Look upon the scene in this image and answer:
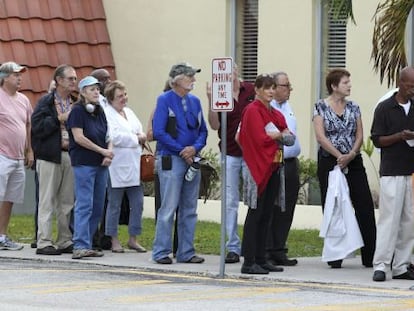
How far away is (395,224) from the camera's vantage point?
12.5m

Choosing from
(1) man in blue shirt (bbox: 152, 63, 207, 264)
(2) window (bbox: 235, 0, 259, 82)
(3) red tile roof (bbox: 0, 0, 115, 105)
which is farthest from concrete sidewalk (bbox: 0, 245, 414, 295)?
(2) window (bbox: 235, 0, 259, 82)

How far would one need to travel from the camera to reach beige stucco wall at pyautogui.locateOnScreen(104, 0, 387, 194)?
62.0ft

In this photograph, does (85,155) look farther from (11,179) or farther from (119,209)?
(11,179)

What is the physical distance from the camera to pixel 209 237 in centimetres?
1700

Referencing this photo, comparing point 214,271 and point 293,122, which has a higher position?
point 293,122

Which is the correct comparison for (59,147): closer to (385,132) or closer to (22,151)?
(22,151)

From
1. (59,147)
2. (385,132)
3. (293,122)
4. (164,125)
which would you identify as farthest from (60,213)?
(385,132)

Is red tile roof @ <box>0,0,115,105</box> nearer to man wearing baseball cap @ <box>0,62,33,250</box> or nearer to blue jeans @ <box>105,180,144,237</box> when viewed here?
man wearing baseball cap @ <box>0,62,33,250</box>

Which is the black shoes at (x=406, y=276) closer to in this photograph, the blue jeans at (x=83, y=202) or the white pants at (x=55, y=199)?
the blue jeans at (x=83, y=202)

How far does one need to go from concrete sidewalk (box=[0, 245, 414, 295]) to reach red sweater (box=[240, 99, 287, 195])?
2.97 feet

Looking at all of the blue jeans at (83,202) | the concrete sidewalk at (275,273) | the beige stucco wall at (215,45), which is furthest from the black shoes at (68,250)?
the beige stucco wall at (215,45)

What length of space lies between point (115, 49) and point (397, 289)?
1079 centimetres

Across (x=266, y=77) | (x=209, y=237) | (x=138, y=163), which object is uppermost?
(x=266, y=77)

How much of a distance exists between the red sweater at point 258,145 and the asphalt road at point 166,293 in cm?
106
